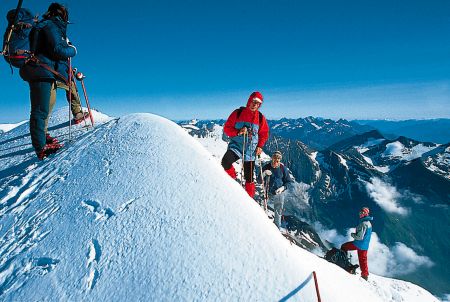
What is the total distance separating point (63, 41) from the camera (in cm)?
667

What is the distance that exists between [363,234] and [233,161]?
283 inches

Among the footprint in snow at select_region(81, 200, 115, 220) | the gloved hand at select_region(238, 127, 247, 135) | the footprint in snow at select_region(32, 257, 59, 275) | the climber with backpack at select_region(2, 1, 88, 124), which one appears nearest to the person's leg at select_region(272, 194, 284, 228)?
the gloved hand at select_region(238, 127, 247, 135)

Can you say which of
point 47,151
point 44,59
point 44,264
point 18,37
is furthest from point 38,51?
point 44,264

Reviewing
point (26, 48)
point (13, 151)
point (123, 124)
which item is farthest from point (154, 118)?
point (13, 151)

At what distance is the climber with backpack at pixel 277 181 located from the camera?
10.2 m

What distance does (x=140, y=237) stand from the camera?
4.33 metres

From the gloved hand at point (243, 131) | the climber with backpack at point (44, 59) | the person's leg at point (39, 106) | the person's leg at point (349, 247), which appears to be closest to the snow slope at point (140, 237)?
the person's leg at point (39, 106)

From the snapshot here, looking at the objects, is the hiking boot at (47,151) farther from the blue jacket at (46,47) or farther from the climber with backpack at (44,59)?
the blue jacket at (46,47)

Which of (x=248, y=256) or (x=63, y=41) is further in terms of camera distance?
(x=63, y=41)

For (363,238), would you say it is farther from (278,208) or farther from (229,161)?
(229,161)

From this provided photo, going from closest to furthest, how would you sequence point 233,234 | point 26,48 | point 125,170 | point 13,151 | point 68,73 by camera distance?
point 233,234, point 125,170, point 26,48, point 68,73, point 13,151

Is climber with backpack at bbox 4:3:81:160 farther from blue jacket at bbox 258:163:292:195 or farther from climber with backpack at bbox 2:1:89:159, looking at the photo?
blue jacket at bbox 258:163:292:195

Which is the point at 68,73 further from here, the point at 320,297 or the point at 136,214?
the point at 320,297

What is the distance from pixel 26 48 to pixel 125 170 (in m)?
3.76
